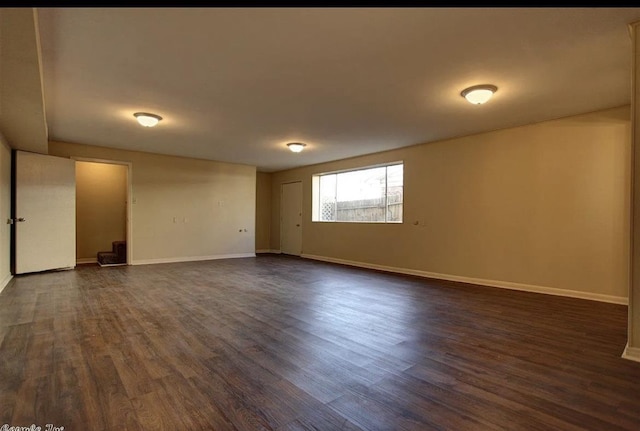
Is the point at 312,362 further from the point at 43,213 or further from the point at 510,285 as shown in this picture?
the point at 43,213

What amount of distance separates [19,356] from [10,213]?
426 cm

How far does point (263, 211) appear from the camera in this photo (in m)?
9.98

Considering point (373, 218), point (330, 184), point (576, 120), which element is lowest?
point (373, 218)

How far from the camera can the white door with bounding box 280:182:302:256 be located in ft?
29.7

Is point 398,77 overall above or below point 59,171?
above

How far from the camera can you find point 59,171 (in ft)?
19.5

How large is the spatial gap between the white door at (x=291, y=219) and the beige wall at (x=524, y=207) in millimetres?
2793

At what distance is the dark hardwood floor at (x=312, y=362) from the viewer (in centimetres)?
170

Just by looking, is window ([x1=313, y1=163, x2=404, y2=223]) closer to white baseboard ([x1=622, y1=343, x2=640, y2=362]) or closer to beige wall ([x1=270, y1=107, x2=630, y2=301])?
beige wall ([x1=270, y1=107, x2=630, y2=301])

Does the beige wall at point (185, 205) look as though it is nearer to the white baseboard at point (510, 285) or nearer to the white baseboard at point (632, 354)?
the white baseboard at point (510, 285)

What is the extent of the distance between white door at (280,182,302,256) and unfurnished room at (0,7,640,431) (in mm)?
1975

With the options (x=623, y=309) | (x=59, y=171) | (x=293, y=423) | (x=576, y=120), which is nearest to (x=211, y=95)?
(x=293, y=423)

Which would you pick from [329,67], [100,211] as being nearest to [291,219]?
[100,211]

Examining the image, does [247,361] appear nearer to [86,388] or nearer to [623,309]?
[86,388]
